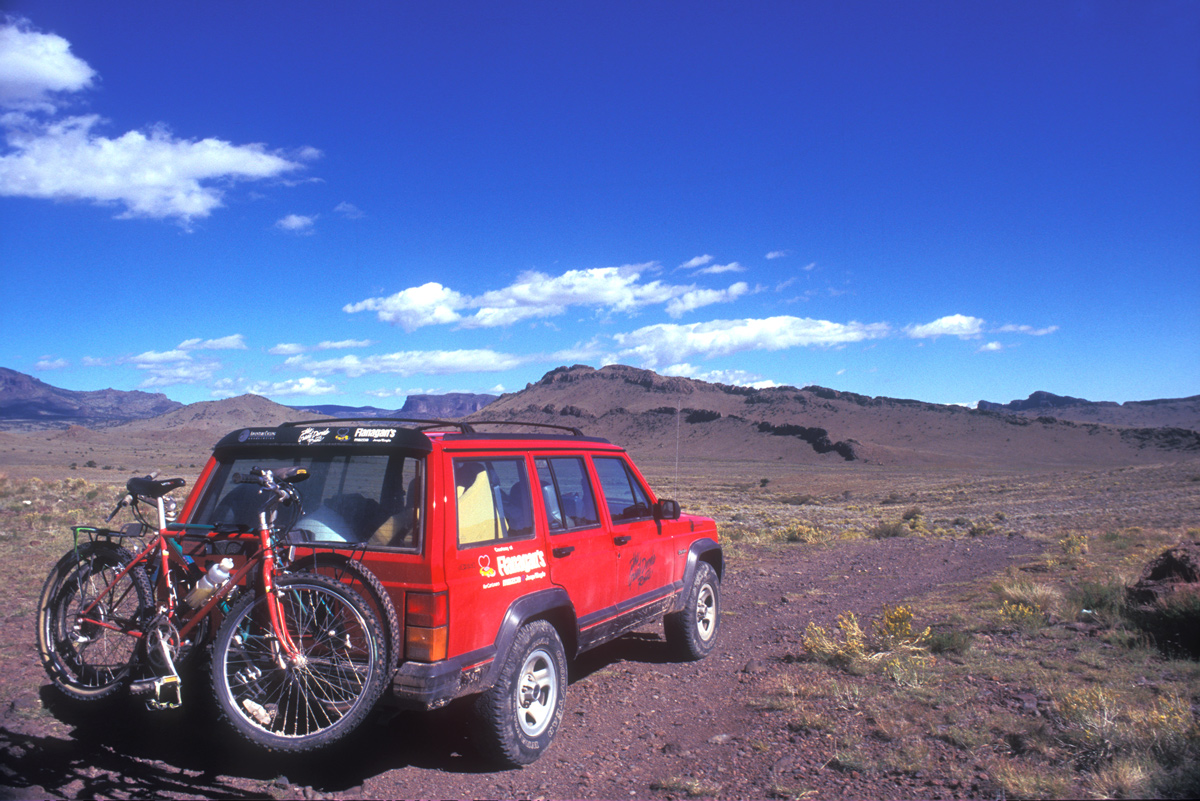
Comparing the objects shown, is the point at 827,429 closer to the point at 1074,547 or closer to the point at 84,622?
the point at 1074,547

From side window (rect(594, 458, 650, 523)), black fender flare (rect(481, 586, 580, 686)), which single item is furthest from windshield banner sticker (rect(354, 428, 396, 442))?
side window (rect(594, 458, 650, 523))

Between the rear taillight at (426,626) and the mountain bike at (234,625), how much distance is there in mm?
169

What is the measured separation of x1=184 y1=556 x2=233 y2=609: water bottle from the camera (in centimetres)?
379

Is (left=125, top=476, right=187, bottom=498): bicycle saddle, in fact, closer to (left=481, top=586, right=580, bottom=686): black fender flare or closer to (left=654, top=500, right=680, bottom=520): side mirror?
(left=481, top=586, right=580, bottom=686): black fender flare

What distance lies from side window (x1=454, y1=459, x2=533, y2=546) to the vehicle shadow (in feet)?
3.10

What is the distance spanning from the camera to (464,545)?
3934 mm

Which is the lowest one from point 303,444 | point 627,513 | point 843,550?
point 843,550

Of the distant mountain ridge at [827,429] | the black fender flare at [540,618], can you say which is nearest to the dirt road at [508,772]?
the black fender flare at [540,618]

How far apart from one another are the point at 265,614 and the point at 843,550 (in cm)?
1335

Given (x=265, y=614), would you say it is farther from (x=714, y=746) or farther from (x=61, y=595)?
(x=714, y=746)

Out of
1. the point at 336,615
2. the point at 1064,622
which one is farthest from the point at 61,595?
the point at 1064,622

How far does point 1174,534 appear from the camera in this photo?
16766 millimetres

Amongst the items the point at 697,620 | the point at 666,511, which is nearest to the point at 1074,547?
the point at 697,620

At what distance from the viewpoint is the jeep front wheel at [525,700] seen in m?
4.04
